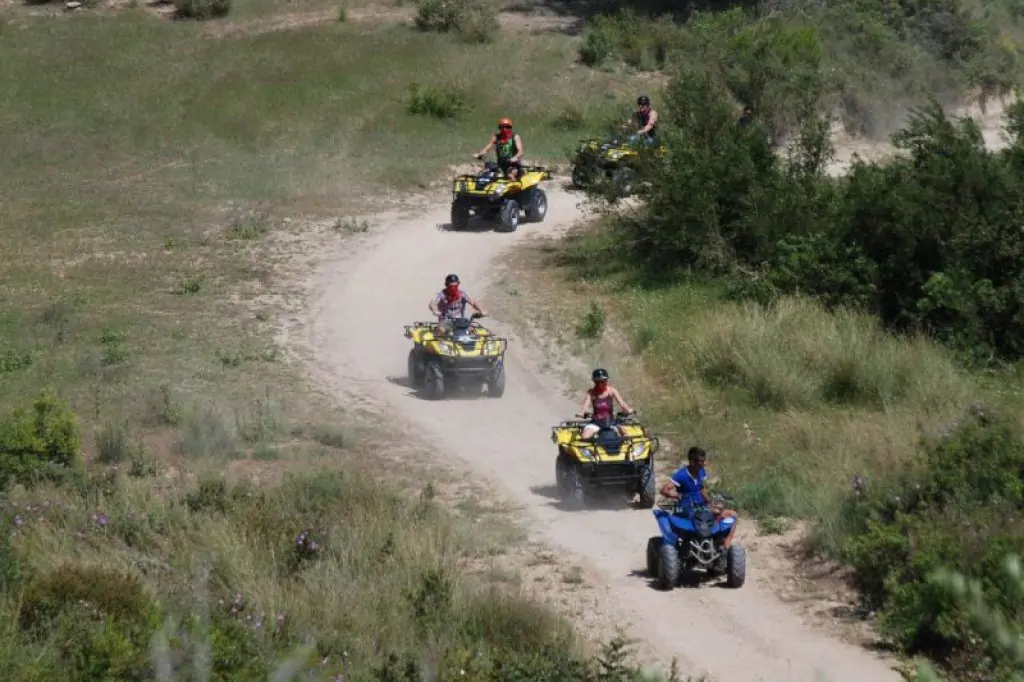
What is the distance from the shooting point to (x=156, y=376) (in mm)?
19594

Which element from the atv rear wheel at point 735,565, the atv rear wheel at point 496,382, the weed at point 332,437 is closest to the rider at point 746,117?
the atv rear wheel at point 496,382

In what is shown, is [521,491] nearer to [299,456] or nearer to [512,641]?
[299,456]

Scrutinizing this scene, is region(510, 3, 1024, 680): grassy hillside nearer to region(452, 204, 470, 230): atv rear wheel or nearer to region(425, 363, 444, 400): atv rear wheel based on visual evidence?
region(452, 204, 470, 230): atv rear wheel

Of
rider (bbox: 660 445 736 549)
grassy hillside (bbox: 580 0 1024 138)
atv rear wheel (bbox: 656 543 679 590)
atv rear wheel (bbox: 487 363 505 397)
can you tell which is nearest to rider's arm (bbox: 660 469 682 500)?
rider (bbox: 660 445 736 549)

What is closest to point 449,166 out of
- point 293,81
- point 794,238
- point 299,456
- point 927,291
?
point 293,81

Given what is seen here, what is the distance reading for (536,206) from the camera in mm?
29109

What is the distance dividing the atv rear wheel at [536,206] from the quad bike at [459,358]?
9.67 metres

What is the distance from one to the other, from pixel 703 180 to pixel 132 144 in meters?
14.9

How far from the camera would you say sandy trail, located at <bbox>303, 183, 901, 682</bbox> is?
12227 millimetres

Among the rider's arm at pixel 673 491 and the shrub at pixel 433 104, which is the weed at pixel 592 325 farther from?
the shrub at pixel 433 104

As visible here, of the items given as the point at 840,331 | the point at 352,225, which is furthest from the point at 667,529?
the point at 352,225

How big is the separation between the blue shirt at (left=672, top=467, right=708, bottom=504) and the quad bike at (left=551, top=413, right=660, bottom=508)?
1584 millimetres

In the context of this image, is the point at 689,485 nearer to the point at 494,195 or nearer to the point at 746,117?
the point at 494,195

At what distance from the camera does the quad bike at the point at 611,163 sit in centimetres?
2767
